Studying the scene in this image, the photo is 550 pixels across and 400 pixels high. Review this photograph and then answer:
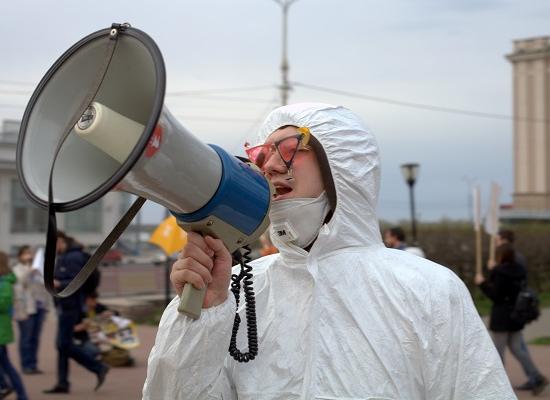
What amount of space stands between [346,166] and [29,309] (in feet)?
26.9

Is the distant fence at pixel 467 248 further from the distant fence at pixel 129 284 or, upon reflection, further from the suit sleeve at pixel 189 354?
the suit sleeve at pixel 189 354

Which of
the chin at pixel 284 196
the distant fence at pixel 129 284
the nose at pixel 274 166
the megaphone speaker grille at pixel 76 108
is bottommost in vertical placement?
the distant fence at pixel 129 284

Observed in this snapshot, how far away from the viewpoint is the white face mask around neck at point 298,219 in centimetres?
237

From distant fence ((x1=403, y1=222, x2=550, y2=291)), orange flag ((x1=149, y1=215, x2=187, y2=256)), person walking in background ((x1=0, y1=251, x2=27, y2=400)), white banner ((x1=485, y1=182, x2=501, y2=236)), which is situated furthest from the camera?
distant fence ((x1=403, y1=222, x2=550, y2=291))

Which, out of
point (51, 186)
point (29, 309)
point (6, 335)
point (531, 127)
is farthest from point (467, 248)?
point (531, 127)

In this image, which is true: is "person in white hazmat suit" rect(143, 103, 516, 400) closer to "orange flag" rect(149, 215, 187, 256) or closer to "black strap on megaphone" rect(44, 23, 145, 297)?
"black strap on megaphone" rect(44, 23, 145, 297)

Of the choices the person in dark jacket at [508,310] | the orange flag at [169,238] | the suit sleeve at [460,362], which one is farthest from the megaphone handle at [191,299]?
the orange flag at [169,238]

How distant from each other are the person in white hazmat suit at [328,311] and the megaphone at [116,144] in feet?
0.46

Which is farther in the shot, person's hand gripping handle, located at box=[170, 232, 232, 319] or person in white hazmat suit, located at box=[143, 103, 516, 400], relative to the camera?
person in white hazmat suit, located at box=[143, 103, 516, 400]

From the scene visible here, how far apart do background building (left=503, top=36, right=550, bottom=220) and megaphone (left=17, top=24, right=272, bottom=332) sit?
38.9 m

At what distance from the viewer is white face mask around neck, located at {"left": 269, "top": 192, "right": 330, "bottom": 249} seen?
2.37 metres

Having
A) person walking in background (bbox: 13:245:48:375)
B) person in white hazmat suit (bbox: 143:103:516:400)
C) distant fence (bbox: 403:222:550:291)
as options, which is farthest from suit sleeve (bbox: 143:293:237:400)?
distant fence (bbox: 403:222:550:291)

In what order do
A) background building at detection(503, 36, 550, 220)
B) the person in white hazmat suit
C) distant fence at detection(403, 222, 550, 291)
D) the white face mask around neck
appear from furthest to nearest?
background building at detection(503, 36, 550, 220), distant fence at detection(403, 222, 550, 291), the white face mask around neck, the person in white hazmat suit

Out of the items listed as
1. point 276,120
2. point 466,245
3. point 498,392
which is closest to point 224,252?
point 276,120
